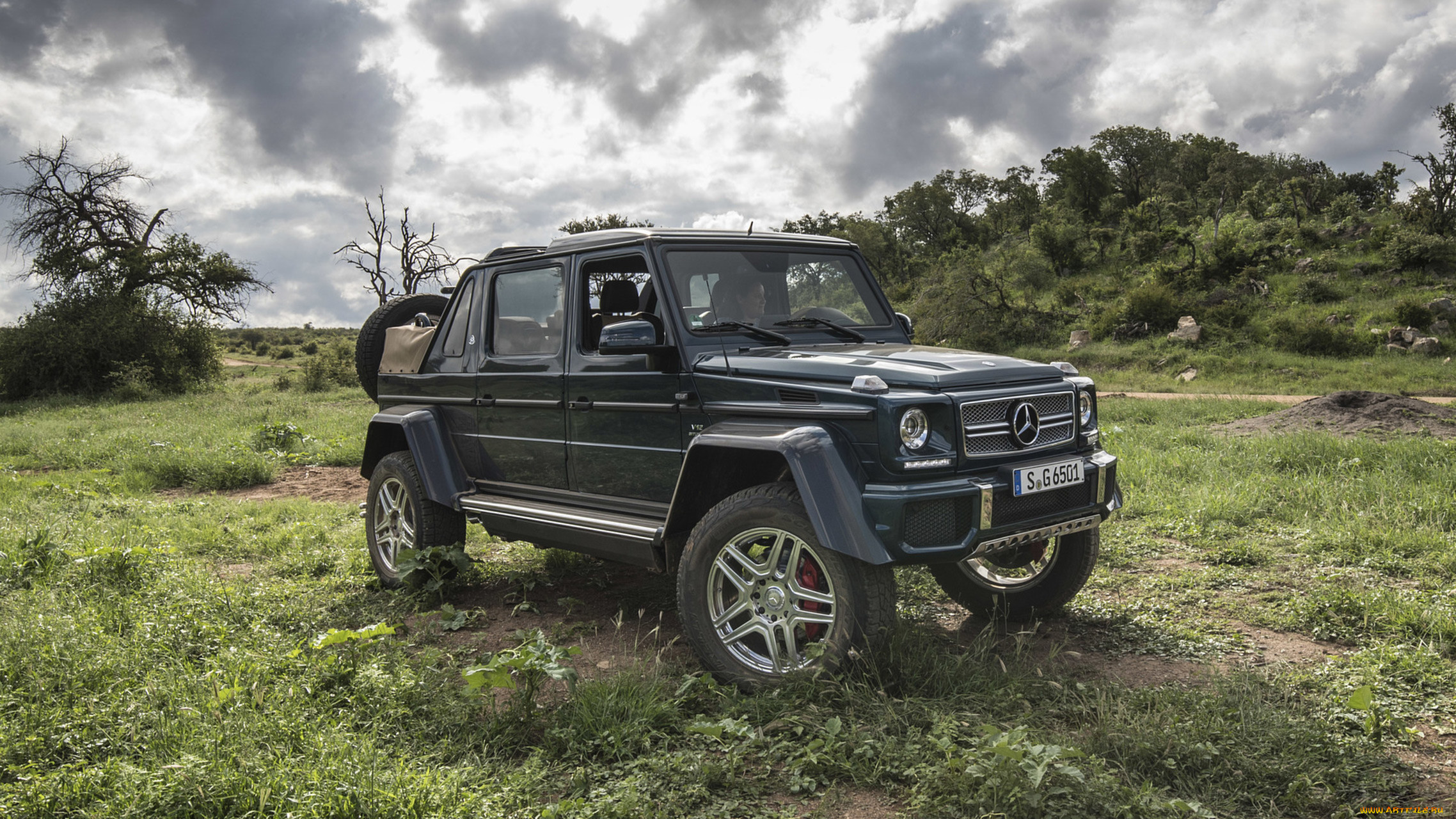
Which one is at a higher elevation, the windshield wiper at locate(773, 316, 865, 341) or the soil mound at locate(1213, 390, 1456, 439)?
the windshield wiper at locate(773, 316, 865, 341)

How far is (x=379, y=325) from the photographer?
6355 millimetres

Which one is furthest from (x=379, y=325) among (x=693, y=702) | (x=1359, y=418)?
(x=1359, y=418)

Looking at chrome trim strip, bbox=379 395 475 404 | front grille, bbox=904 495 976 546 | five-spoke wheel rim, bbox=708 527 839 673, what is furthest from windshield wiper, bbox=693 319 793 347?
chrome trim strip, bbox=379 395 475 404

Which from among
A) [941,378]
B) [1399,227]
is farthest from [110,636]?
[1399,227]

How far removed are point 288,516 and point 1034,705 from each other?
6.60m

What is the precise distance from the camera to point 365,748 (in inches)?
119

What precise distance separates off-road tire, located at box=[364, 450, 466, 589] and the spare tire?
78cm

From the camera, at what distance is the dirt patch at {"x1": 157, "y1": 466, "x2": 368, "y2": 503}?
922cm

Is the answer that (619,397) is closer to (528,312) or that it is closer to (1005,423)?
(528,312)

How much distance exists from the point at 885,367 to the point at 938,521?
2.20 feet

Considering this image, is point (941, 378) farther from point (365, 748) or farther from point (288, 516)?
point (288, 516)

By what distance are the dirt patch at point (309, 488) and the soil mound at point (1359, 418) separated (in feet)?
32.6

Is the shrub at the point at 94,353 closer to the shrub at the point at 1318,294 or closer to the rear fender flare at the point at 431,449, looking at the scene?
the rear fender flare at the point at 431,449

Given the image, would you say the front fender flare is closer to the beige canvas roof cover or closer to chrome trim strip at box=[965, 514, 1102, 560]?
chrome trim strip at box=[965, 514, 1102, 560]
